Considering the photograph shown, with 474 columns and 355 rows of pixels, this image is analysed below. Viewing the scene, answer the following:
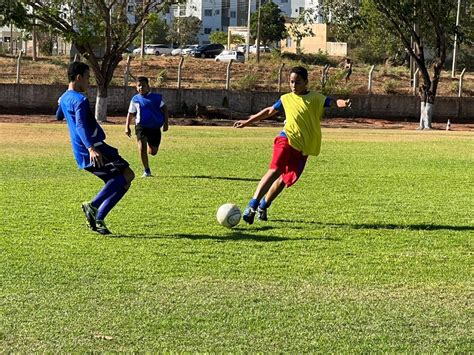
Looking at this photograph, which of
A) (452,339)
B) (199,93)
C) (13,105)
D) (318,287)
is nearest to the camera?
(452,339)

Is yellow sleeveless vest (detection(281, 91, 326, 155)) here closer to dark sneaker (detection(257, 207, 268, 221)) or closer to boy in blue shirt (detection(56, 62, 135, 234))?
dark sneaker (detection(257, 207, 268, 221))

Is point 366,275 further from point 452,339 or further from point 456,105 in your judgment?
point 456,105

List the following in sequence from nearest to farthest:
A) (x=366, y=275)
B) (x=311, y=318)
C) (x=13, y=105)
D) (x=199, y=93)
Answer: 1. (x=311, y=318)
2. (x=366, y=275)
3. (x=13, y=105)
4. (x=199, y=93)

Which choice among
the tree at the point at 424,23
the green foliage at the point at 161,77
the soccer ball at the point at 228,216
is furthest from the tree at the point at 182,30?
the soccer ball at the point at 228,216

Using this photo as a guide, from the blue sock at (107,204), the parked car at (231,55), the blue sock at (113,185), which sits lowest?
the blue sock at (107,204)

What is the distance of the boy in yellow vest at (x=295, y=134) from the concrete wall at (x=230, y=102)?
3034cm

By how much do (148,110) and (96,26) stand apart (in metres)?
21.3

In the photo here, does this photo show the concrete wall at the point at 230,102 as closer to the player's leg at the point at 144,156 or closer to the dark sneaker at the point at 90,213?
the player's leg at the point at 144,156

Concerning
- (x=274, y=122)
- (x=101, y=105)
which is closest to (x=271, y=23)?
(x=274, y=122)

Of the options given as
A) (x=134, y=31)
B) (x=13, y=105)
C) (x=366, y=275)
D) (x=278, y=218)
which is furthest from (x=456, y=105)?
(x=366, y=275)

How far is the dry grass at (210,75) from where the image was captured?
149 feet

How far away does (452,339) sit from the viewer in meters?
5.78

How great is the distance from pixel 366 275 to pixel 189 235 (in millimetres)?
2451

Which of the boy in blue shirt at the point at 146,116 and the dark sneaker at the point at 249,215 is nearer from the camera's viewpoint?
the dark sneaker at the point at 249,215
